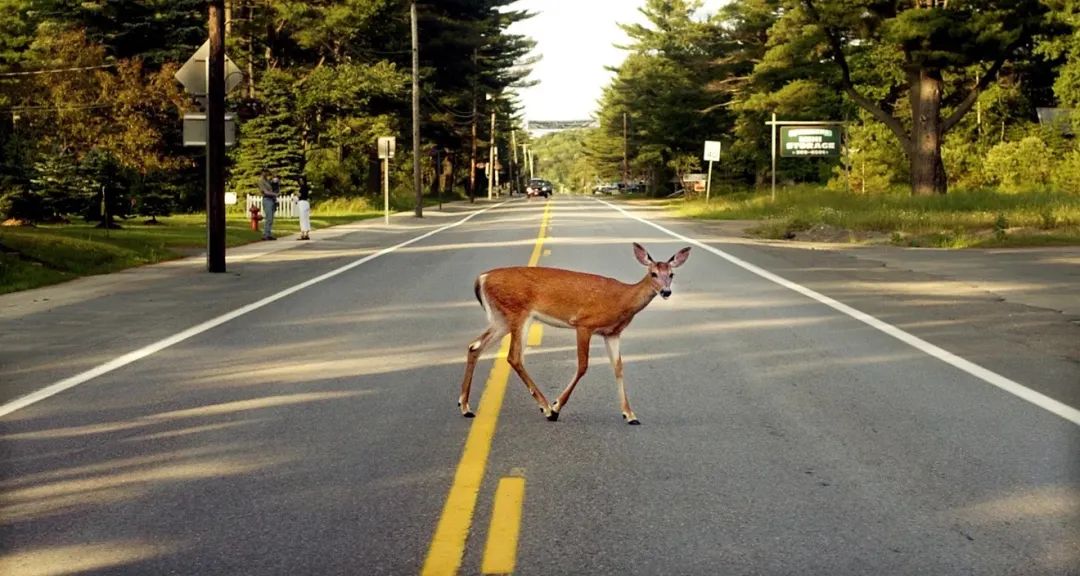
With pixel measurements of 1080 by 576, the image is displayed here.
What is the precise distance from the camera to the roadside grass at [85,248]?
18859mm

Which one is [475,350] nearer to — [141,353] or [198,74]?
[141,353]

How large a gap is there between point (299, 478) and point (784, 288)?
11.6 m

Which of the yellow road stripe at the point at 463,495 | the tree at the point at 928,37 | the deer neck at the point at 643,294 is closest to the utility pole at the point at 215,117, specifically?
the yellow road stripe at the point at 463,495

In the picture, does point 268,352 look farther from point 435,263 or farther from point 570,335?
point 435,263

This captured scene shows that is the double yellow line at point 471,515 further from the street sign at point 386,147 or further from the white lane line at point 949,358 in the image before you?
the street sign at point 386,147

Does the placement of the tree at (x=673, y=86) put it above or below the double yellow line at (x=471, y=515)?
above

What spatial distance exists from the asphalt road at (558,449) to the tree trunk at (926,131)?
2978 cm

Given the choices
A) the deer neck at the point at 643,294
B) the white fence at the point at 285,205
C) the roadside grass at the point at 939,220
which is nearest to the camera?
the deer neck at the point at 643,294

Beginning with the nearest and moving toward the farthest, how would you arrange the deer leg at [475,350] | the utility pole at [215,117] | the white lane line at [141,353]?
1. the deer leg at [475,350]
2. the white lane line at [141,353]
3. the utility pole at [215,117]

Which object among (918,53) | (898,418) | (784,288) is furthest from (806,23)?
(898,418)

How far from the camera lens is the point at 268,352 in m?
11.0

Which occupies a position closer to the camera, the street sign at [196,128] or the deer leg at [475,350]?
the deer leg at [475,350]

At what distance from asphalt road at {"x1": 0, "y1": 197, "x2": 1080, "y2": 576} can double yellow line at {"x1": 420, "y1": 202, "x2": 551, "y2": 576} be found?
0.04m

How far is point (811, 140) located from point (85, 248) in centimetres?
3542
